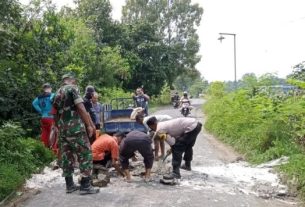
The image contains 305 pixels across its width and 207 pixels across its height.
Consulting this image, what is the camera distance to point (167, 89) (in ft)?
164

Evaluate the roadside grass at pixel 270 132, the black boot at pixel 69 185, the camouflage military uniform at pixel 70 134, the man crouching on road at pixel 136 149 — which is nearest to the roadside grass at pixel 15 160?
the black boot at pixel 69 185

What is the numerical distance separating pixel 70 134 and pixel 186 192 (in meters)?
2.10

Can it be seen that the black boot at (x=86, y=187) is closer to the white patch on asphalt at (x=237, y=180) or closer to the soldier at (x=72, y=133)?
the soldier at (x=72, y=133)

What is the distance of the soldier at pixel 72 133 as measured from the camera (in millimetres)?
7074

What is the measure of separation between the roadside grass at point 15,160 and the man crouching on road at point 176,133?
2.45 meters

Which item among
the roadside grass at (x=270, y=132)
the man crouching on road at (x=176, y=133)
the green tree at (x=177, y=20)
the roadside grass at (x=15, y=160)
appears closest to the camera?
the roadside grass at (x=15, y=160)

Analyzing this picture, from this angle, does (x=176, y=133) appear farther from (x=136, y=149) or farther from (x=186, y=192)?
(x=186, y=192)

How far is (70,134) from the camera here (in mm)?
7141

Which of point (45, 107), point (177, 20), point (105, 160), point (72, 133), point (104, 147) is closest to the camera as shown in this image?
point (72, 133)

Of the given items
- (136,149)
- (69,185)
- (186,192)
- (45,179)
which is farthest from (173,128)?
(45,179)

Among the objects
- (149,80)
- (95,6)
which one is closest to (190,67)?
(149,80)

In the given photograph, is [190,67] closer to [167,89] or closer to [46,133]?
[167,89]

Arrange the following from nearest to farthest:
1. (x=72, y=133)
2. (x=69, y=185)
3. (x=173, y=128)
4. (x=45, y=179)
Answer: (x=72, y=133) → (x=69, y=185) → (x=45, y=179) → (x=173, y=128)

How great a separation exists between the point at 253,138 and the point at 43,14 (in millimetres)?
7048
